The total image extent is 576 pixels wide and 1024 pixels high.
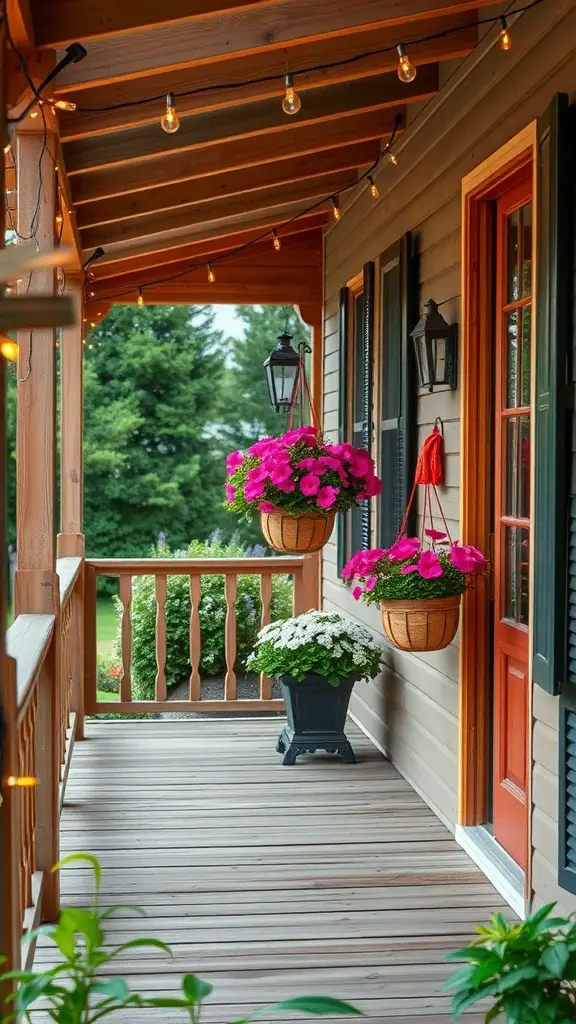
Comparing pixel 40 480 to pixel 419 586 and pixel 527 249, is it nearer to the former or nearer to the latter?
pixel 419 586

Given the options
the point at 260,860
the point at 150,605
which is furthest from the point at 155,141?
the point at 150,605

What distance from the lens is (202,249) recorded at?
6.82m

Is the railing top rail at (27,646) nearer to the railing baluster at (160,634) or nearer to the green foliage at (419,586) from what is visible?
the green foliage at (419,586)

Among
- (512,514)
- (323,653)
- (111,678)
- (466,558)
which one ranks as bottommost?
(111,678)

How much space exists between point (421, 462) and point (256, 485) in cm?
68

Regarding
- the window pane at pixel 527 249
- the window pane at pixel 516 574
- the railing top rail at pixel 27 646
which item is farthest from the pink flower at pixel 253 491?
the window pane at pixel 527 249

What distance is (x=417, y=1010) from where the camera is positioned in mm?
2732

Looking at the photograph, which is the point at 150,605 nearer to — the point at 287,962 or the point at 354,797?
the point at 354,797

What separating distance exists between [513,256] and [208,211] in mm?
2442

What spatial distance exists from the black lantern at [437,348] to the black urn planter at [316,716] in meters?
1.66

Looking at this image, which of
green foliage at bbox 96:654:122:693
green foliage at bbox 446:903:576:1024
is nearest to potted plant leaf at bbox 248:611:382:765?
green foliage at bbox 446:903:576:1024

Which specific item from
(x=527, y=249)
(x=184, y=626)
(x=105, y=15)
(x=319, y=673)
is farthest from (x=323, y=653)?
(x=184, y=626)

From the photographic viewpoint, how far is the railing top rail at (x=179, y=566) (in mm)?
6348

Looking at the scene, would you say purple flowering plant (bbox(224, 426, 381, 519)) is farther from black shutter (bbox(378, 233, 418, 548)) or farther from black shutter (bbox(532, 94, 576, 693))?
black shutter (bbox(532, 94, 576, 693))
